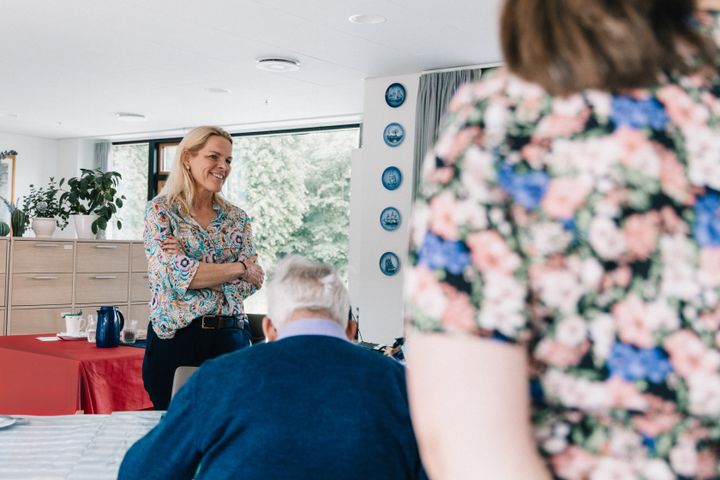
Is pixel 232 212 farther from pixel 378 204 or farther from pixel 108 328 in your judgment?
pixel 378 204

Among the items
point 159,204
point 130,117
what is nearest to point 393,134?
point 130,117

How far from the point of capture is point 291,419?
121 cm

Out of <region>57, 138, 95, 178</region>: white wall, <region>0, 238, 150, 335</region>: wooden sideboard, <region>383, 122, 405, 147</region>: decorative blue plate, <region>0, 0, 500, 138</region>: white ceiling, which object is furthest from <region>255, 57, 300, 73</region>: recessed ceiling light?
<region>57, 138, 95, 178</region>: white wall

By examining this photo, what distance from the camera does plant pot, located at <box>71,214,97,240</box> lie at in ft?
21.6

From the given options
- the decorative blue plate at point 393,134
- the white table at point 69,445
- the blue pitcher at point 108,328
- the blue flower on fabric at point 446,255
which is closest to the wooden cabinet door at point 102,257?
the decorative blue plate at point 393,134

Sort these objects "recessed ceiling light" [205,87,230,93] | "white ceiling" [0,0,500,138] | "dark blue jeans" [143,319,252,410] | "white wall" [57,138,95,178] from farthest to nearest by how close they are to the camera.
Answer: "white wall" [57,138,95,178] < "recessed ceiling light" [205,87,230,93] < "white ceiling" [0,0,500,138] < "dark blue jeans" [143,319,252,410]

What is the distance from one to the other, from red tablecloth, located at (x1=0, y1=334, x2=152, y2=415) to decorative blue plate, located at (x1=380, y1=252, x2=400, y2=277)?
3.02m

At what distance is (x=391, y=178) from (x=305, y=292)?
490 cm

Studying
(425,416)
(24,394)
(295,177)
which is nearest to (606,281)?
(425,416)

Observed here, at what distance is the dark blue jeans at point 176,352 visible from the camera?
2.59 meters

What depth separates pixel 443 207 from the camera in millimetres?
542

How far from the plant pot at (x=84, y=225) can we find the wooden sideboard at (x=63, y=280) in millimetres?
108

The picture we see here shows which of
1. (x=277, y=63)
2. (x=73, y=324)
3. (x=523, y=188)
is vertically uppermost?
(x=277, y=63)

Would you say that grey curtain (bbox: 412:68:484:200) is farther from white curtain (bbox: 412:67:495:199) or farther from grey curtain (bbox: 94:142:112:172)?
grey curtain (bbox: 94:142:112:172)
